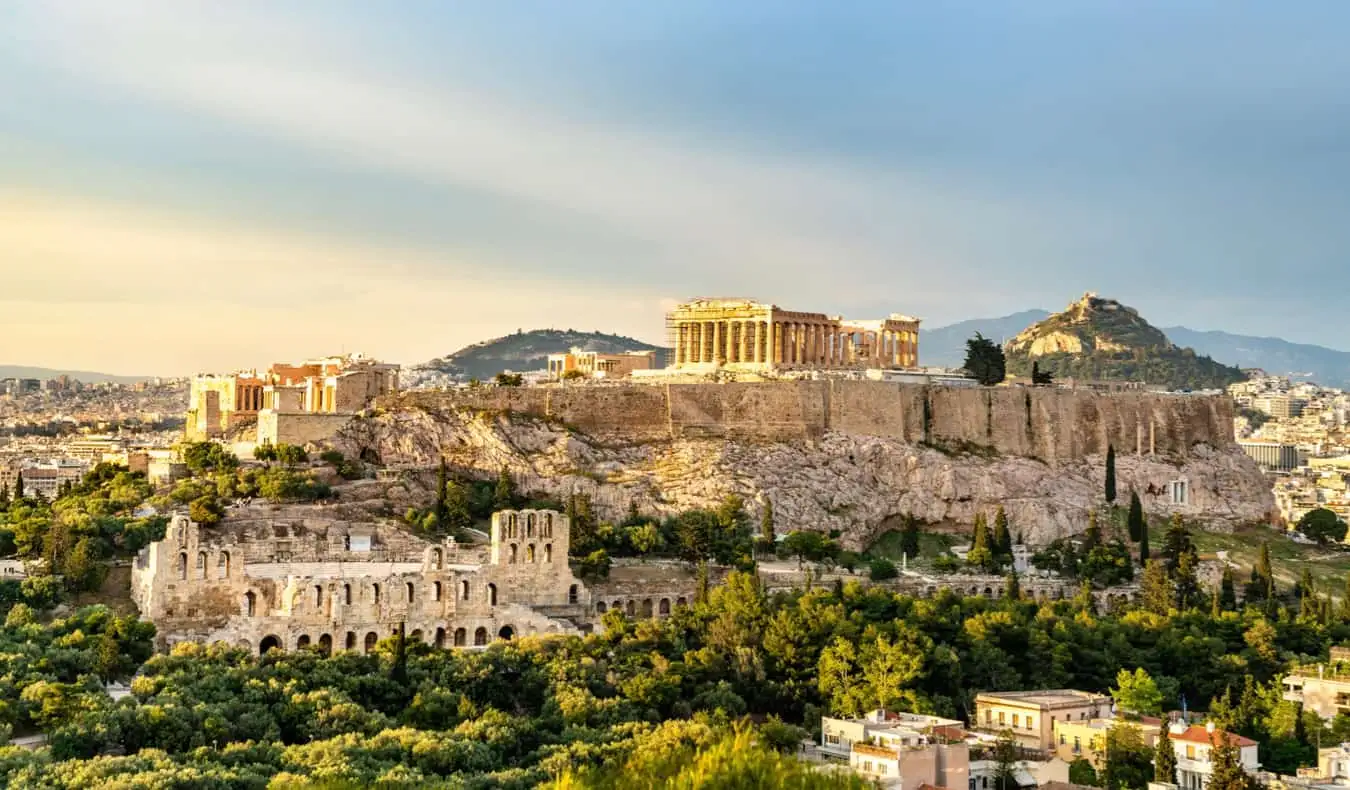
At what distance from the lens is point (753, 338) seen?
76938 millimetres

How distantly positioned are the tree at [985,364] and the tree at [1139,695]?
3357 cm

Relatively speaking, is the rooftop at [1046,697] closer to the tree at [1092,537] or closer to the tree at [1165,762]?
the tree at [1165,762]

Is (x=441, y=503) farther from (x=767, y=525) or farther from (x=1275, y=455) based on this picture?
(x=1275, y=455)

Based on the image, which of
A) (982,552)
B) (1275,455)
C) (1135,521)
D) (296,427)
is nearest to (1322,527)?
(1135,521)

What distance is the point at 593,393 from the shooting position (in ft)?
221

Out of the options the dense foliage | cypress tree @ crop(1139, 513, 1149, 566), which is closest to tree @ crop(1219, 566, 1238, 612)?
the dense foliage

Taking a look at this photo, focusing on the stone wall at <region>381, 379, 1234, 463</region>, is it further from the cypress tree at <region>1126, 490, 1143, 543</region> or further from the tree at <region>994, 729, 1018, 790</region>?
the tree at <region>994, 729, 1018, 790</region>

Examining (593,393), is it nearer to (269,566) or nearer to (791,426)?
(791,426)

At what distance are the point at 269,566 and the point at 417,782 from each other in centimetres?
1554

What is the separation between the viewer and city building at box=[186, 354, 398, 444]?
6197cm

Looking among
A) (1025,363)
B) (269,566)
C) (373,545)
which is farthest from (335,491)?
(1025,363)

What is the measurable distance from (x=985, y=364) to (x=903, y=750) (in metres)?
43.8

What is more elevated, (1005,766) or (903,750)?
(903,750)

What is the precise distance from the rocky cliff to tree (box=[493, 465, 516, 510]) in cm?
87
